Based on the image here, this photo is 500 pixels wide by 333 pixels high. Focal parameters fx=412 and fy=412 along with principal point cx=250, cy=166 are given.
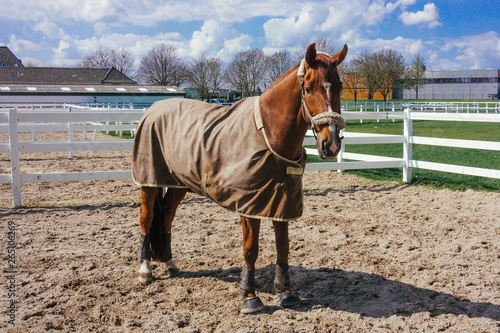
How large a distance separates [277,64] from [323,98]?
32.3 meters

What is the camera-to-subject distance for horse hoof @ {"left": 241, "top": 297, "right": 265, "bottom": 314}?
2961 mm

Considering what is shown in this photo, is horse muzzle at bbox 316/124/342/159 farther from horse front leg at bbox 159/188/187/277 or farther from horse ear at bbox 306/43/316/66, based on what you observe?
horse front leg at bbox 159/188/187/277

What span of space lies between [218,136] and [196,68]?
52.3 meters

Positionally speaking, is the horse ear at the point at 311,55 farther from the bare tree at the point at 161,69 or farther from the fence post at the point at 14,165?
the bare tree at the point at 161,69

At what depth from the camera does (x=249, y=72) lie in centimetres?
3591

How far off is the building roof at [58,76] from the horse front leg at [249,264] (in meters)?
59.7

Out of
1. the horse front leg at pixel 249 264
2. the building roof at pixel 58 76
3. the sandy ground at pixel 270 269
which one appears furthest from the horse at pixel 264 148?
the building roof at pixel 58 76

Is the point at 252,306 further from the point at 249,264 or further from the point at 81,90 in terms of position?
the point at 81,90

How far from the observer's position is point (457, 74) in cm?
7294

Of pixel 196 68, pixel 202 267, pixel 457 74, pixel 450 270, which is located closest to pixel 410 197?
pixel 450 270

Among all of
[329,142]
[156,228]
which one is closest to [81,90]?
[156,228]

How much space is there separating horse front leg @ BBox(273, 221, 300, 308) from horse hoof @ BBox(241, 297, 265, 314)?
182 mm

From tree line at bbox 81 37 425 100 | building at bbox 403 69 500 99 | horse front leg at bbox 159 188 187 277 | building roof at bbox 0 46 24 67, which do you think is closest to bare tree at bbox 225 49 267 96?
tree line at bbox 81 37 425 100

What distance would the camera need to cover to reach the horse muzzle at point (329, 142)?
2.54 m
